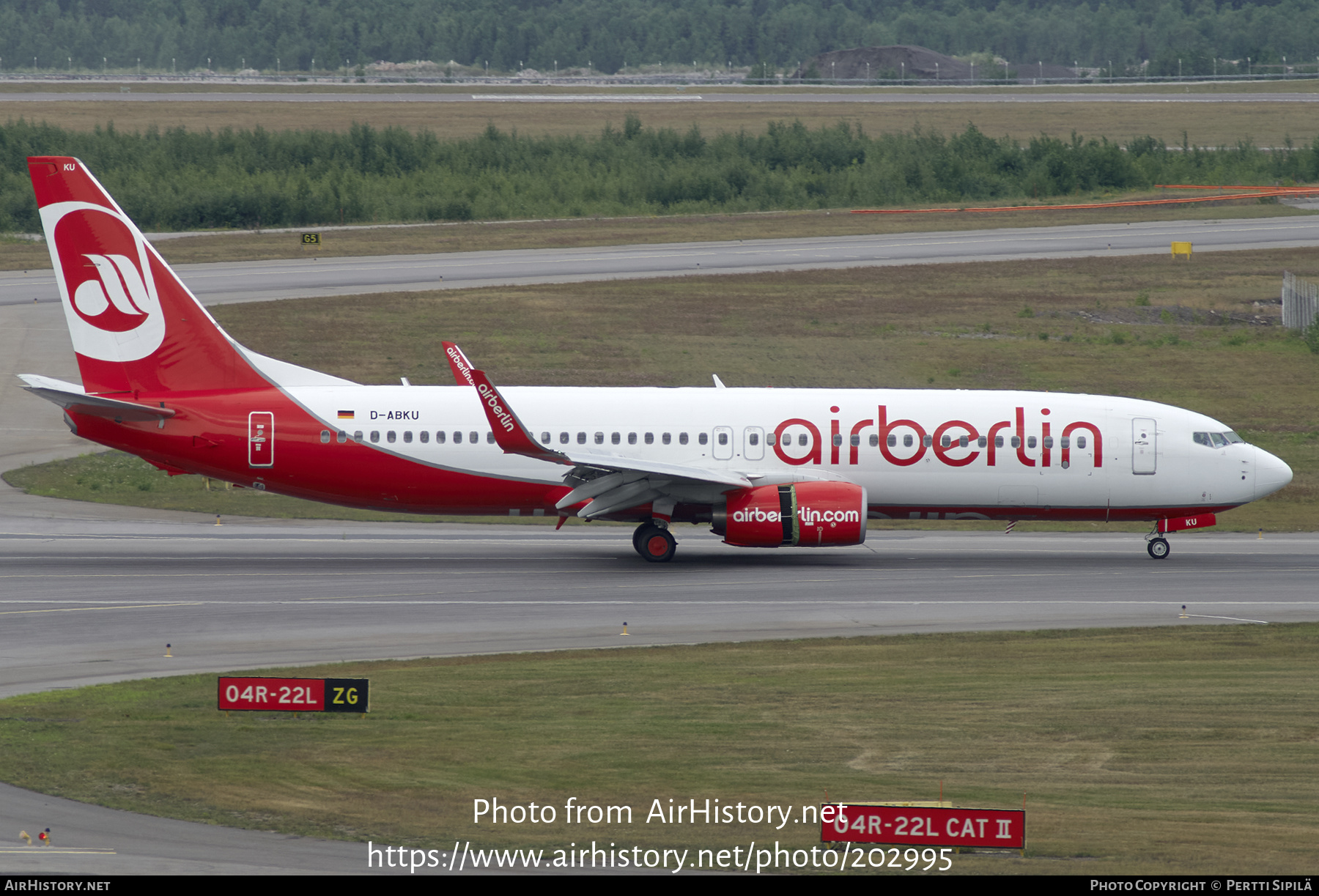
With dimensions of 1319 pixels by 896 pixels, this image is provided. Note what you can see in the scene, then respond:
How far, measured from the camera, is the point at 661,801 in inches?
683

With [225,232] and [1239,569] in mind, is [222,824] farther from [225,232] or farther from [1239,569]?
[225,232]

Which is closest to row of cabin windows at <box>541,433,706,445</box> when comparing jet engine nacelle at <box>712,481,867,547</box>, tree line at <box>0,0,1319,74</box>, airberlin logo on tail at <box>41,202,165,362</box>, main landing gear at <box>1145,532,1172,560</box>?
jet engine nacelle at <box>712,481,867,547</box>

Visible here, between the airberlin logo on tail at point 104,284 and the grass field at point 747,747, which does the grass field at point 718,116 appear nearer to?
the airberlin logo on tail at point 104,284

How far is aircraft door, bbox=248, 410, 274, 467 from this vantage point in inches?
1378

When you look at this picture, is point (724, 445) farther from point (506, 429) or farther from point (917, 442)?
point (506, 429)

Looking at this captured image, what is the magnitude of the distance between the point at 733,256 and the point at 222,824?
62.7 m

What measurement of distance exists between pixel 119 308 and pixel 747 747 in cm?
2225

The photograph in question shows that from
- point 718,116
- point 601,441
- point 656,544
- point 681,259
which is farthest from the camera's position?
point 718,116

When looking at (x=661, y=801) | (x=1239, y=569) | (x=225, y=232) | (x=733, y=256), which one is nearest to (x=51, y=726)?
(x=661, y=801)

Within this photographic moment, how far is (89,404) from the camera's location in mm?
33938

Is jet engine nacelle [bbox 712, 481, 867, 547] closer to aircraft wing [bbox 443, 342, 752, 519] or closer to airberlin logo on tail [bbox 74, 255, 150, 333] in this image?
aircraft wing [bbox 443, 342, 752, 519]

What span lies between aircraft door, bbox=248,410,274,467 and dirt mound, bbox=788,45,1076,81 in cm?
13633

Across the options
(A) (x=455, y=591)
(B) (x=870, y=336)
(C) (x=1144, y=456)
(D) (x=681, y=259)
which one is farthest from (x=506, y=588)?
(D) (x=681, y=259)

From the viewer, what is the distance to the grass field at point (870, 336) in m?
55.0
